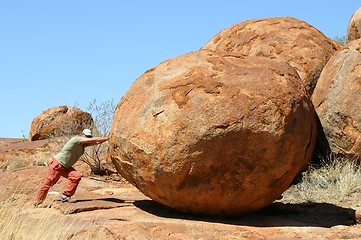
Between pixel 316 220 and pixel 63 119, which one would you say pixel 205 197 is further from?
pixel 63 119

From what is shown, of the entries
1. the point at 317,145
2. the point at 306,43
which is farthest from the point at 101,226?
the point at 306,43

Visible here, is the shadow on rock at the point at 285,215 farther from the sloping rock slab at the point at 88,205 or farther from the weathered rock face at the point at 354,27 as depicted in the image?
the weathered rock face at the point at 354,27

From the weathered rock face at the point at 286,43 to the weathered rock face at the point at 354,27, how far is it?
253 inches

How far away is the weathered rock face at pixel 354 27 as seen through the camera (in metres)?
16.8

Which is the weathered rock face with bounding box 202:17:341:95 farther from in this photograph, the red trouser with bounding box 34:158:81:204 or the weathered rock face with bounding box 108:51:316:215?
the red trouser with bounding box 34:158:81:204

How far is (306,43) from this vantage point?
10.3 meters

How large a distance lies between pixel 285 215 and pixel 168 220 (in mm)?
1847

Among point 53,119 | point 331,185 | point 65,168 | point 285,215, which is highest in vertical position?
point 53,119

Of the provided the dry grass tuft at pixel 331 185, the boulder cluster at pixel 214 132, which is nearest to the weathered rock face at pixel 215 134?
the boulder cluster at pixel 214 132

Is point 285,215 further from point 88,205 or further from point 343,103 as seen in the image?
point 88,205

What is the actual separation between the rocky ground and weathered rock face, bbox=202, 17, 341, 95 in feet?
8.41

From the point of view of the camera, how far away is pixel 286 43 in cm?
1036

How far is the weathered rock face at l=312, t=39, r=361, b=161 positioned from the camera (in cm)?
934

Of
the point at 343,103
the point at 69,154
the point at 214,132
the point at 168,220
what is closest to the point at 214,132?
the point at 214,132
